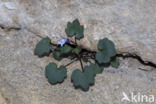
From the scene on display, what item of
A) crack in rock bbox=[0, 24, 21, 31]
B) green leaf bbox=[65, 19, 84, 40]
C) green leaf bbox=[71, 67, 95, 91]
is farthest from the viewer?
crack in rock bbox=[0, 24, 21, 31]

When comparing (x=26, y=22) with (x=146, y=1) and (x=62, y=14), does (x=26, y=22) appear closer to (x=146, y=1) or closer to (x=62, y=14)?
(x=62, y=14)

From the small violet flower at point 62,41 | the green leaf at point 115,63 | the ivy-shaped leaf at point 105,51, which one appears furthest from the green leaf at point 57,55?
the green leaf at point 115,63

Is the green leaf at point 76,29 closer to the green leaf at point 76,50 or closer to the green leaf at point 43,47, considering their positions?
the green leaf at point 76,50

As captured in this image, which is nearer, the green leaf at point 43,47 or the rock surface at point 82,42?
the rock surface at point 82,42

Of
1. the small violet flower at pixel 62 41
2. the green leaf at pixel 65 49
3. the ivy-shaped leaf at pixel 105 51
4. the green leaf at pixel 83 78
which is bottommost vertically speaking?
the green leaf at pixel 83 78

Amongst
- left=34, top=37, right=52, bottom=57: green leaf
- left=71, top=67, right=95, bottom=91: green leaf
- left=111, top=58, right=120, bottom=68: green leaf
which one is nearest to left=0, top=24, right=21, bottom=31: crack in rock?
left=34, top=37, right=52, bottom=57: green leaf

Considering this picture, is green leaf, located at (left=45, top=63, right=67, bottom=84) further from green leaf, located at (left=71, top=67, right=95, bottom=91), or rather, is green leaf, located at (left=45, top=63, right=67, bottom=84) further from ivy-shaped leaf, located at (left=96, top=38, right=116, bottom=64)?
ivy-shaped leaf, located at (left=96, top=38, right=116, bottom=64)

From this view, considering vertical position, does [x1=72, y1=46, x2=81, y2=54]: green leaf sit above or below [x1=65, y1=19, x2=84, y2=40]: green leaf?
below
